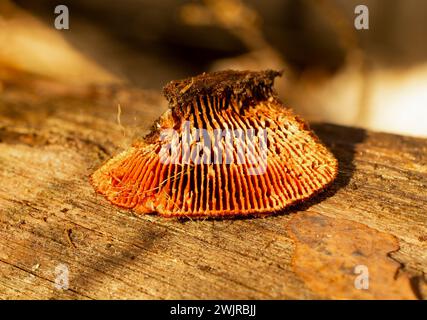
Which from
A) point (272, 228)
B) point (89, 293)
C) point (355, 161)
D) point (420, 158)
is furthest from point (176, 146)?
→ point (420, 158)

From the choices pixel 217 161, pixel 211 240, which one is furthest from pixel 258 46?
pixel 211 240

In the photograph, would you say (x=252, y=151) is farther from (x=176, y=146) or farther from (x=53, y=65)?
(x=53, y=65)

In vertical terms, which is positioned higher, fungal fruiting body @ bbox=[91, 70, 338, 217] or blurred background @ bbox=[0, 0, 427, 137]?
blurred background @ bbox=[0, 0, 427, 137]

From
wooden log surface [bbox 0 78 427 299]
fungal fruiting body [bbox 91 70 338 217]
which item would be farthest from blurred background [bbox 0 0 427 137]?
fungal fruiting body [bbox 91 70 338 217]

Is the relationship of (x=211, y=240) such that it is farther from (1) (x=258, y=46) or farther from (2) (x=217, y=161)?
(1) (x=258, y=46)

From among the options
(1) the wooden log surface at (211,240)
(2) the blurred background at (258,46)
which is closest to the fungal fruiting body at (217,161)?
(1) the wooden log surface at (211,240)

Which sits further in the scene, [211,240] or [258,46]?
[258,46]

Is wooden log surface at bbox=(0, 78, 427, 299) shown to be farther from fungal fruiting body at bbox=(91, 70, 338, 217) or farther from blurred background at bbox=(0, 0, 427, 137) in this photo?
blurred background at bbox=(0, 0, 427, 137)
